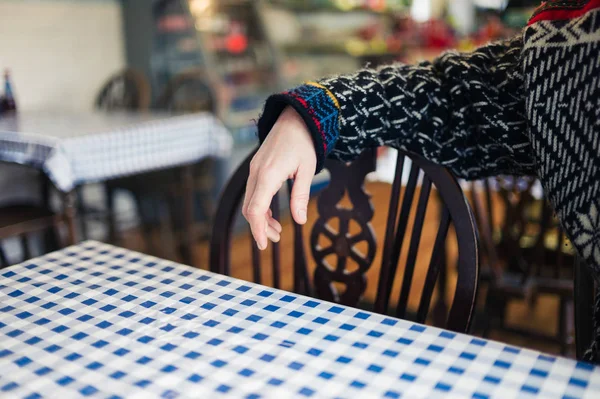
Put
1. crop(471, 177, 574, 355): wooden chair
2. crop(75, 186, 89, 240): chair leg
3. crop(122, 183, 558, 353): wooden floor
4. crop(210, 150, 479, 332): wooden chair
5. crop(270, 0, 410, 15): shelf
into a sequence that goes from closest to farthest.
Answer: crop(210, 150, 479, 332): wooden chair < crop(471, 177, 574, 355): wooden chair < crop(122, 183, 558, 353): wooden floor < crop(75, 186, 89, 240): chair leg < crop(270, 0, 410, 15): shelf

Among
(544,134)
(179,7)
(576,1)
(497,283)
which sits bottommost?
(497,283)

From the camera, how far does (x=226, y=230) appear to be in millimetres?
1242

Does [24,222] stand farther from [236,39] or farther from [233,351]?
[236,39]

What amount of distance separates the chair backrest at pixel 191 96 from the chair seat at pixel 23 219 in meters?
1.00

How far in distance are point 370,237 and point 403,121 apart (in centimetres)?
29

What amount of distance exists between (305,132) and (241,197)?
1.42 feet

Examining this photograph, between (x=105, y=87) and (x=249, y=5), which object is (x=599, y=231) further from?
(x=249, y=5)

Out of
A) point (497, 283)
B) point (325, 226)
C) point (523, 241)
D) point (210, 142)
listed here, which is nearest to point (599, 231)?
point (325, 226)

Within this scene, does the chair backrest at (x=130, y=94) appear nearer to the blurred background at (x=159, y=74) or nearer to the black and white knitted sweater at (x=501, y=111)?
the blurred background at (x=159, y=74)

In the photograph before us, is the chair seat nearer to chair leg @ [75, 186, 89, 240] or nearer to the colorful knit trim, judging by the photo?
chair leg @ [75, 186, 89, 240]

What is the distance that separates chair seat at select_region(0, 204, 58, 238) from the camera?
2.43 m

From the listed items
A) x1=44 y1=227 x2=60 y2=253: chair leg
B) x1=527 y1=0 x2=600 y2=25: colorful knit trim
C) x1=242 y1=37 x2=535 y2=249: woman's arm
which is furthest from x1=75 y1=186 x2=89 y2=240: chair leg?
x1=527 y1=0 x2=600 y2=25: colorful knit trim

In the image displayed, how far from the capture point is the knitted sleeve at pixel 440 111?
89cm

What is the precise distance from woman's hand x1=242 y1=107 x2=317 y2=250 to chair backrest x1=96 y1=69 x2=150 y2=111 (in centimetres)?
264
